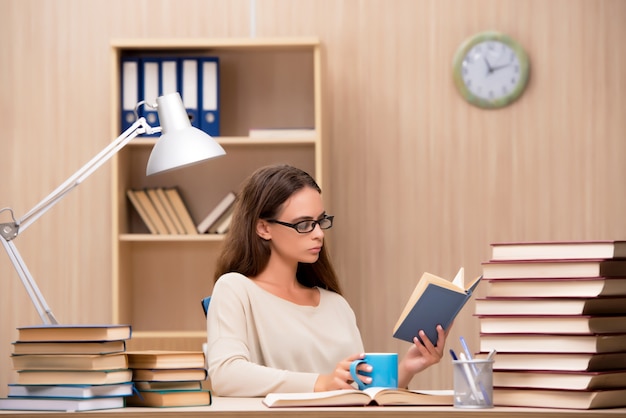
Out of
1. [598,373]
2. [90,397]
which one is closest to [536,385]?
[598,373]

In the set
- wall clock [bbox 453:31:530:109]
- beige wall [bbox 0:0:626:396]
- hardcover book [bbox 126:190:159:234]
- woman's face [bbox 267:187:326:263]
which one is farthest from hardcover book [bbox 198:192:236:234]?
woman's face [bbox 267:187:326:263]

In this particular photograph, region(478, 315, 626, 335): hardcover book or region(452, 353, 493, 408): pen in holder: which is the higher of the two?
region(478, 315, 626, 335): hardcover book

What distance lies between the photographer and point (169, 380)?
179cm

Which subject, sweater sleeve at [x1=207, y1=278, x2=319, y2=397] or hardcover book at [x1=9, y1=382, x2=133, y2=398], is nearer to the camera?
hardcover book at [x1=9, y1=382, x2=133, y2=398]

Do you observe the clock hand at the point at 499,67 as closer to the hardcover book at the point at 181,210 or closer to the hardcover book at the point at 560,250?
the hardcover book at the point at 181,210

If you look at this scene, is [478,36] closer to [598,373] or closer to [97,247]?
[97,247]

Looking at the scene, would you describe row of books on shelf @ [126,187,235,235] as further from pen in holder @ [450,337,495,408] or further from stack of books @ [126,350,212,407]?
pen in holder @ [450,337,495,408]

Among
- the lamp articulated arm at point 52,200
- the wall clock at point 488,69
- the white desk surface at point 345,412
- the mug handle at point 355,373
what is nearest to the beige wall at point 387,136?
the wall clock at point 488,69

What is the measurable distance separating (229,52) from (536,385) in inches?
107

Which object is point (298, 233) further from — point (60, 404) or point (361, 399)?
point (60, 404)

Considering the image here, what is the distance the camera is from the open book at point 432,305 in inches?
75.4

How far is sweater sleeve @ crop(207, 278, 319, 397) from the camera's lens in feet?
6.76

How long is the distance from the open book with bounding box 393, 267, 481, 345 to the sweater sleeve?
238 mm

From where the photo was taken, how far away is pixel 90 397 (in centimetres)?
173
